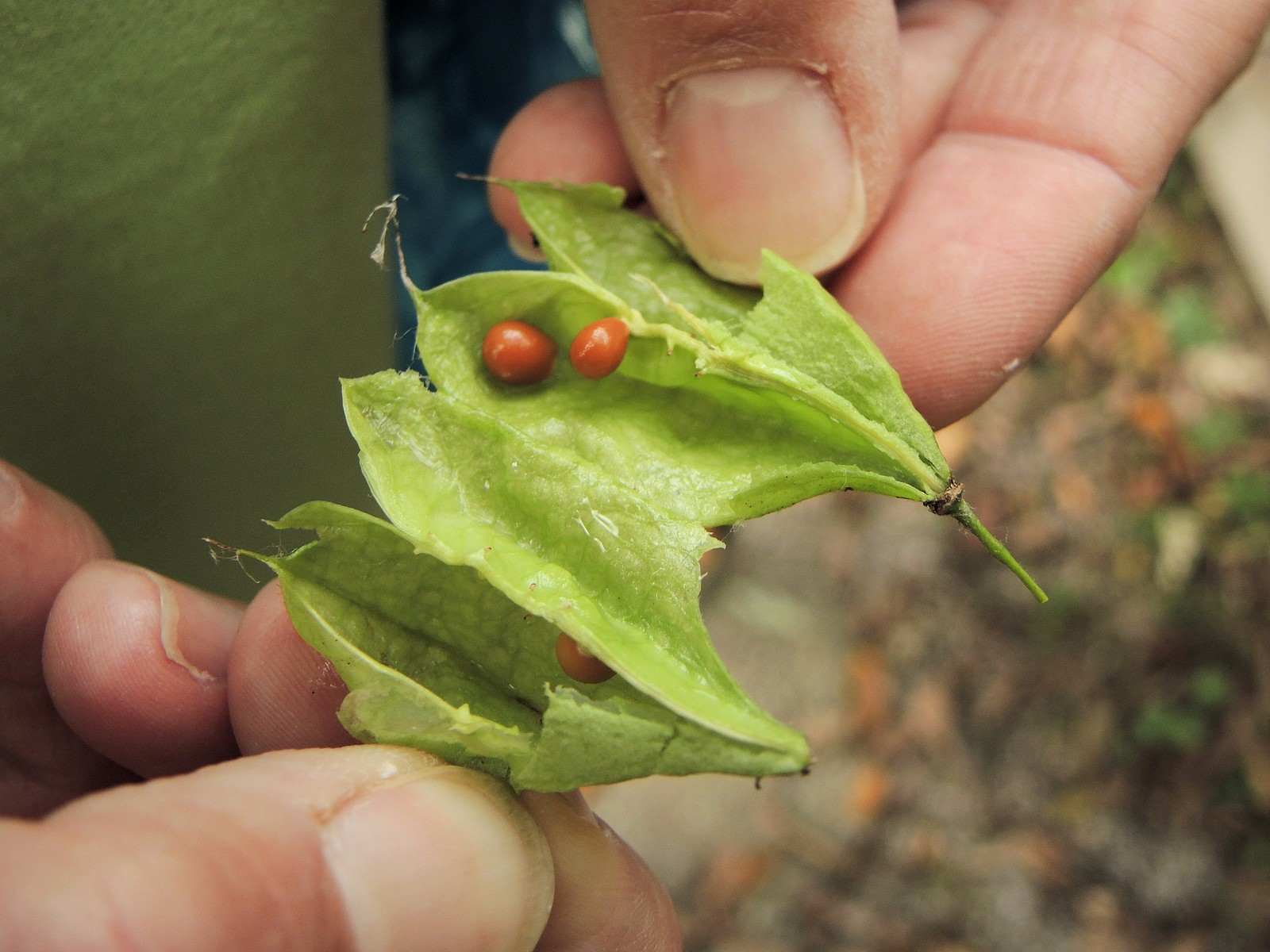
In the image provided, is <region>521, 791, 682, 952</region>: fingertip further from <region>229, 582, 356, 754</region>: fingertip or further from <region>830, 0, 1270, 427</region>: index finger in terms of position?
<region>830, 0, 1270, 427</region>: index finger

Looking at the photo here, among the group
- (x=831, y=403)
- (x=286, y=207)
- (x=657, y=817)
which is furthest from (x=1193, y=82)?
(x=657, y=817)

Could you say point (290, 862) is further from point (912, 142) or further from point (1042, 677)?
point (1042, 677)

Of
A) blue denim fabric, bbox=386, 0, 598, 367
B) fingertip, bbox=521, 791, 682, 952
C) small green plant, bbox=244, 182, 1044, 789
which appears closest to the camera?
small green plant, bbox=244, 182, 1044, 789

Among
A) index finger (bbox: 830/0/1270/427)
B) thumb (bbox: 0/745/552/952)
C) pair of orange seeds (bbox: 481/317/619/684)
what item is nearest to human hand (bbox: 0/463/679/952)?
thumb (bbox: 0/745/552/952)

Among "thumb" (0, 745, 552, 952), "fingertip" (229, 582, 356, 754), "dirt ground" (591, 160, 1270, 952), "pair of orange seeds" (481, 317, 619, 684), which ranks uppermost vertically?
"pair of orange seeds" (481, 317, 619, 684)

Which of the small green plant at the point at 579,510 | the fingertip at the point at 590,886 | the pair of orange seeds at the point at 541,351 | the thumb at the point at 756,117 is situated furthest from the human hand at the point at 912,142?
the fingertip at the point at 590,886

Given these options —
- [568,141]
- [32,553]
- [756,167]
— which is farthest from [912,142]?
[32,553]

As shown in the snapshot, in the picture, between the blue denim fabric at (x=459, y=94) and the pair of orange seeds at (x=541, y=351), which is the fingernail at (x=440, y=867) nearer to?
the pair of orange seeds at (x=541, y=351)
